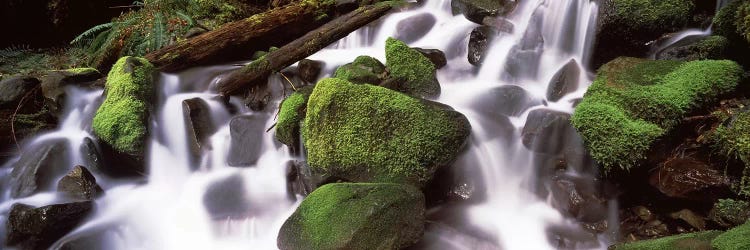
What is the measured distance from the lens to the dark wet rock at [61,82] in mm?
5918

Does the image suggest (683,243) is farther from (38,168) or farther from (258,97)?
(38,168)

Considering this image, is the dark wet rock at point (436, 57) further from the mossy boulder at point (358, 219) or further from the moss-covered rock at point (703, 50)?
the mossy boulder at point (358, 219)

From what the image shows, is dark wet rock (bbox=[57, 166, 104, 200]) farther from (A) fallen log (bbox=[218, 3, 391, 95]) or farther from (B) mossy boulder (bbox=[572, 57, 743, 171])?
(B) mossy boulder (bbox=[572, 57, 743, 171])

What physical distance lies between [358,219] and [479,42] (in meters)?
3.65

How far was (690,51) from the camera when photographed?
15.8 feet

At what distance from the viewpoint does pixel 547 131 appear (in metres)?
4.61

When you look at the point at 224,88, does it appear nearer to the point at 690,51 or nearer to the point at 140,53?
the point at 140,53

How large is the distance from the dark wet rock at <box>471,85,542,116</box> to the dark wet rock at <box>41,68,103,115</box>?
16.6ft

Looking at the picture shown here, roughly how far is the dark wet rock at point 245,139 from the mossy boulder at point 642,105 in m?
3.32

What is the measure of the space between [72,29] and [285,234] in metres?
7.60

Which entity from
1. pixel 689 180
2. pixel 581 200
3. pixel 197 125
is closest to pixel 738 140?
pixel 689 180

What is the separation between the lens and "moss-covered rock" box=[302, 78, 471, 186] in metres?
4.30

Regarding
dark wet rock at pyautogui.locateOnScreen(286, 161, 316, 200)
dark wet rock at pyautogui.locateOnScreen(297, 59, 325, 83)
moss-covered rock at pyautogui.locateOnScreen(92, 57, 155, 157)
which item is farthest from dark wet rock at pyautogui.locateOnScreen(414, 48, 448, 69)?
moss-covered rock at pyautogui.locateOnScreen(92, 57, 155, 157)

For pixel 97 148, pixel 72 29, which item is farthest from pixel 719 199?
pixel 72 29
